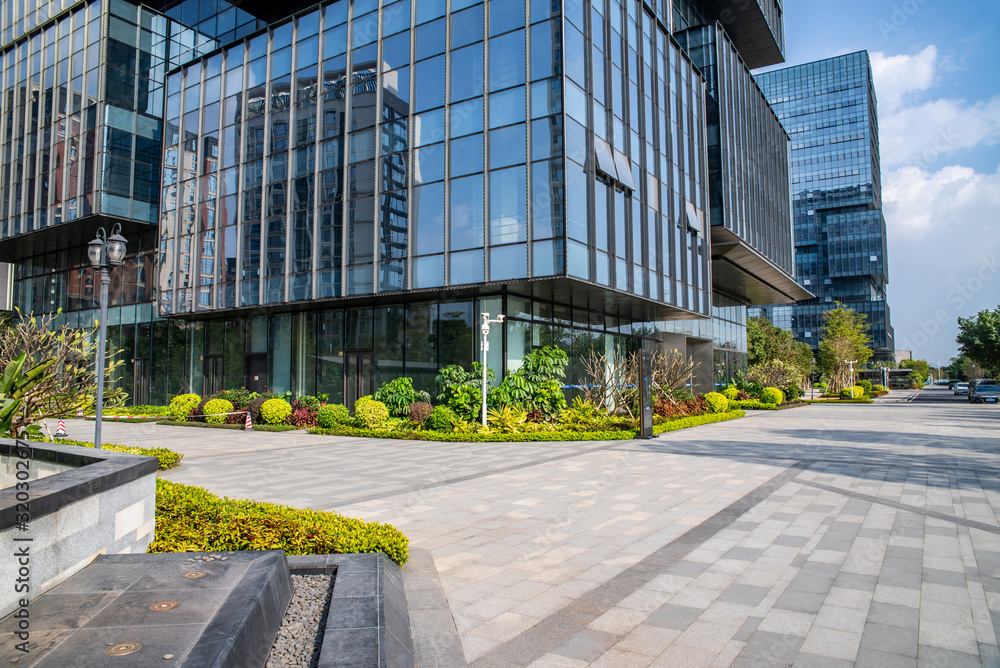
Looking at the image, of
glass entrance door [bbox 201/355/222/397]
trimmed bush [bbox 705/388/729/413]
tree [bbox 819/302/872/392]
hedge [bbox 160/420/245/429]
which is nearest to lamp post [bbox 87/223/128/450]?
hedge [bbox 160/420/245/429]

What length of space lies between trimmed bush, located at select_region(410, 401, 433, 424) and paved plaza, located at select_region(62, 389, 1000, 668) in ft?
Result: 18.8

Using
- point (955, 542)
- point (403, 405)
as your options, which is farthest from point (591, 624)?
point (403, 405)

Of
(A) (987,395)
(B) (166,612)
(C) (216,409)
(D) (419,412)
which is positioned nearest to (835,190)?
(A) (987,395)

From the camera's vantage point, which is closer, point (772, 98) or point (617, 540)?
point (617, 540)

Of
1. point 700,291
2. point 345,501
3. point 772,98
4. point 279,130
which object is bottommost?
point 345,501

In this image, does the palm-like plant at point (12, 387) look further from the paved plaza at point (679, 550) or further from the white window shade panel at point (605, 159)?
the white window shade panel at point (605, 159)

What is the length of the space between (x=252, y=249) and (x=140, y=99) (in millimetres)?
13605

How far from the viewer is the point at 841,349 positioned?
190 ft

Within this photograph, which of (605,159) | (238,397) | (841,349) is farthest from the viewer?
(841,349)

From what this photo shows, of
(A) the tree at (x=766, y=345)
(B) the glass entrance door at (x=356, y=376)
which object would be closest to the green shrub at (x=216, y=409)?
(B) the glass entrance door at (x=356, y=376)

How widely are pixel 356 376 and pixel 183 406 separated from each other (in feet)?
26.9

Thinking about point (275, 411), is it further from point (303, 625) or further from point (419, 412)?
point (303, 625)

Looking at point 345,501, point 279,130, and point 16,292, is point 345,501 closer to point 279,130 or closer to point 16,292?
point 279,130

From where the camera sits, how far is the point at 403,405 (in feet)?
68.9
